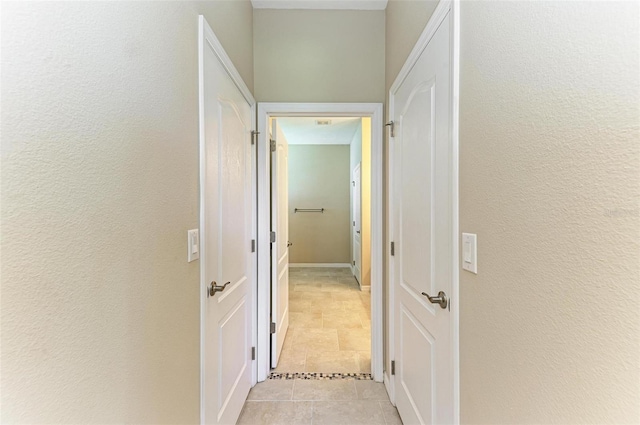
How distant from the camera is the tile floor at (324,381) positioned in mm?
1703

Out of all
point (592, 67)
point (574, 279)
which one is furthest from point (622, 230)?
point (592, 67)

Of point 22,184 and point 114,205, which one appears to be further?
point 114,205

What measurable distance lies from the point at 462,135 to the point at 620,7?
1.62 feet

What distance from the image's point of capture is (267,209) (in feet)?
6.73

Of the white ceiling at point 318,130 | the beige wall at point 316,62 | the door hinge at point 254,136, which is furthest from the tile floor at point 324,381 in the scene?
the white ceiling at point 318,130

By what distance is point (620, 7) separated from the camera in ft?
1.55

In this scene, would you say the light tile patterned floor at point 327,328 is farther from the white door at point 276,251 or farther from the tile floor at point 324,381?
the white door at point 276,251

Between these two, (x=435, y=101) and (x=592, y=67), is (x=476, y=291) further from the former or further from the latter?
(x=435, y=101)

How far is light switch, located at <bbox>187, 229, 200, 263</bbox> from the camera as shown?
3.49 ft

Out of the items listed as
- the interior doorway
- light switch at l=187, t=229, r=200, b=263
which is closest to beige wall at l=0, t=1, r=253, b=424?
light switch at l=187, t=229, r=200, b=263

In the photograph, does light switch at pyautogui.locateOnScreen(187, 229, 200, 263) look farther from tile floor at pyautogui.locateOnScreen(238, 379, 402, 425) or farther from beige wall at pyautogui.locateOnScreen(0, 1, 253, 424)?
tile floor at pyautogui.locateOnScreen(238, 379, 402, 425)

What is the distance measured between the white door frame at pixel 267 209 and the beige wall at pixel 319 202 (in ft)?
13.4

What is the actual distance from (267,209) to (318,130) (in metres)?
3.27

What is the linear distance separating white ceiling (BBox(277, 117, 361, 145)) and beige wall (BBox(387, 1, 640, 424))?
Result: 3423 mm
